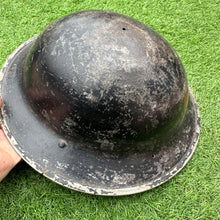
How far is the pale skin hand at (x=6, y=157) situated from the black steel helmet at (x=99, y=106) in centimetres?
15

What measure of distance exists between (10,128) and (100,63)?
71cm

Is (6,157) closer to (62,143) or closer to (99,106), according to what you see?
(62,143)

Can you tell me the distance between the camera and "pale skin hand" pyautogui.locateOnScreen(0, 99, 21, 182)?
1622 mm

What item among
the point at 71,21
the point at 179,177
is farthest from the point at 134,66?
the point at 179,177

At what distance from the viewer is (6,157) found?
1.64m

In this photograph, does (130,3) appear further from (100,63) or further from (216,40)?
(100,63)

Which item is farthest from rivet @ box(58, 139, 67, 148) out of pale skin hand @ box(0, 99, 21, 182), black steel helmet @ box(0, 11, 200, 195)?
pale skin hand @ box(0, 99, 21, 182)

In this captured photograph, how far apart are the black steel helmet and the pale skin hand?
15cm

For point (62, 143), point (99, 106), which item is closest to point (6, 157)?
point (62, 143)

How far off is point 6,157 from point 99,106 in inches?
29.6

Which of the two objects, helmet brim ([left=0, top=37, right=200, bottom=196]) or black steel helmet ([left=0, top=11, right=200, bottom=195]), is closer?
black steel helmet ([left=0, top=11, right=200, bottom=195])

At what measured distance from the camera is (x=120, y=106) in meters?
1.33

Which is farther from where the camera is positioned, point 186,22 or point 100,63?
point 186,22

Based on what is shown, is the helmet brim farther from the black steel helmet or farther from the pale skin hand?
the pale skin hand
